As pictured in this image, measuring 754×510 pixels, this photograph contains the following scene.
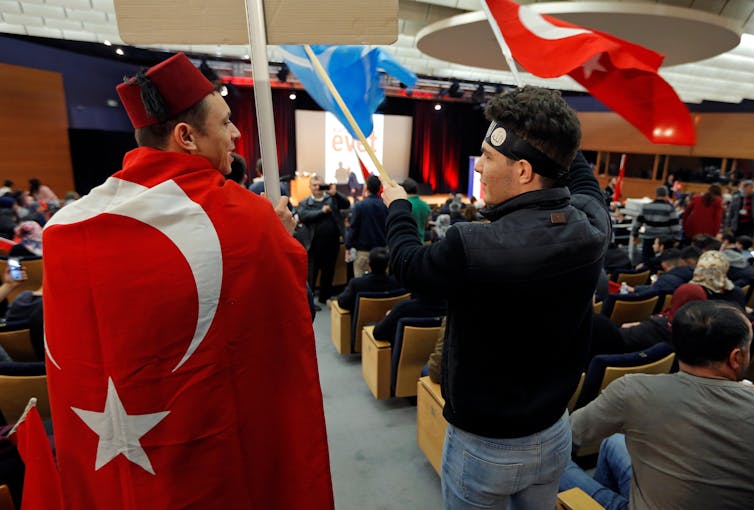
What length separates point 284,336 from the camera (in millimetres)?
1050

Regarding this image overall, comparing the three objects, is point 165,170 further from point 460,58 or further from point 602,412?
point 460,58

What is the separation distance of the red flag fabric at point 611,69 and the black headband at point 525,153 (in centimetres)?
127

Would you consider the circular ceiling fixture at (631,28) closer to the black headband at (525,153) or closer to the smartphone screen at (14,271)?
the black headband at (525,153)

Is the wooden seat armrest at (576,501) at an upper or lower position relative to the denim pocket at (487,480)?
lower

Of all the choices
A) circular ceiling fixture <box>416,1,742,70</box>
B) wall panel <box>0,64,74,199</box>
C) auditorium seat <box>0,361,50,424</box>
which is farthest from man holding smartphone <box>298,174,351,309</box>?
wall panel <box>0,64,74,199</box>

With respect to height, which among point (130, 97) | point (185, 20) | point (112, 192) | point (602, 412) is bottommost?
point (602, 412)

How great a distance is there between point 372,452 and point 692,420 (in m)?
1.87

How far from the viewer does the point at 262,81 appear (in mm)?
979

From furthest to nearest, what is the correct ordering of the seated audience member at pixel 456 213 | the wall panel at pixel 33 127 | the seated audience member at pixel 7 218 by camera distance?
the wall panel at pixel 33 127, the seated audience member at pixel 456 213, the seated audience member at pixel 7 218

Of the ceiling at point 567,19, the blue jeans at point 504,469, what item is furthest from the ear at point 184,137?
the ceiling at point 567,19

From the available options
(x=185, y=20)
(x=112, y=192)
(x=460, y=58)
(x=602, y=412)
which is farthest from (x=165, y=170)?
(x=460, y=58)

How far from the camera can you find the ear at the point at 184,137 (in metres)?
1.02

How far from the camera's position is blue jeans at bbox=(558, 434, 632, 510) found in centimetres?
163

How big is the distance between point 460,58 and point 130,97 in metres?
7.19
